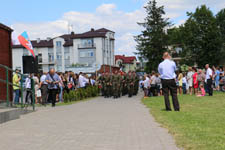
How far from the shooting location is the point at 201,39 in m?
64.9

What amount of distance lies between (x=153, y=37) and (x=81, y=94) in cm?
3992

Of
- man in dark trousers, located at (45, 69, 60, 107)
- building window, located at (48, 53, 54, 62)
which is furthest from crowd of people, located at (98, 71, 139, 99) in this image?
building window, located at (48, 53, 54, 62)

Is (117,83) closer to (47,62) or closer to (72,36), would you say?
(72,36)

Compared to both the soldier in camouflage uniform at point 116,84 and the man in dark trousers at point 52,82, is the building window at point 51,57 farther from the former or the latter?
the man in dark trousers at point 52,82

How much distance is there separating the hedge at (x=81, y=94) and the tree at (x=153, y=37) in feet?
117

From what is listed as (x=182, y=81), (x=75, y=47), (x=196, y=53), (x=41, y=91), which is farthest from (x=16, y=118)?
(x=75, y=47)

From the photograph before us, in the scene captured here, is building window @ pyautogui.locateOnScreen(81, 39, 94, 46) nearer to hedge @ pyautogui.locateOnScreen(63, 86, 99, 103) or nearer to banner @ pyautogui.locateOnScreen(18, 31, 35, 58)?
hedge @ pyautogui.locateOnScreen(63, 86, 99, 103)

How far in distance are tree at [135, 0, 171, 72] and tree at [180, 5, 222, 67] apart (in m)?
4.88

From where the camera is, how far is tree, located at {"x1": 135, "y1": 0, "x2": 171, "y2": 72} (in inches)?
2418

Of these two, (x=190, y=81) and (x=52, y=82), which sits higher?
(x=52, y=82)

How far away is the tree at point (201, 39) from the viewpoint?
63.6 m

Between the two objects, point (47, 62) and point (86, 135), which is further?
point (47, 62)

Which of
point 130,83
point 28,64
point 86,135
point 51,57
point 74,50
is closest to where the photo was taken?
point 86,135

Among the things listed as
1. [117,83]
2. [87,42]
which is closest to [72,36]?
[87,42]
